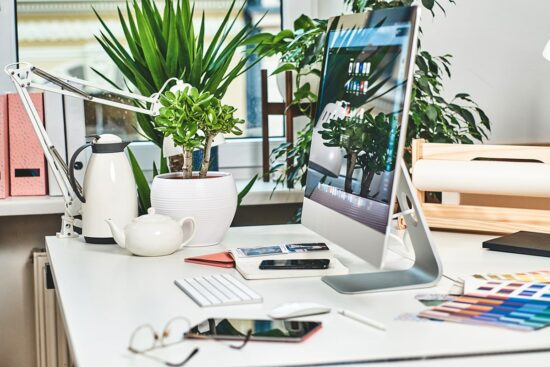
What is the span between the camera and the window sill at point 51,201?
2.24 meters

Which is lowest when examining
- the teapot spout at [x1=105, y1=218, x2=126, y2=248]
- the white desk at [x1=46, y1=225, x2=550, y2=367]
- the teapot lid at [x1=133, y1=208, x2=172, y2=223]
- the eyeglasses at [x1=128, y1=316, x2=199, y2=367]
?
the white desk at [x1=46, y1=225, x2=550, y2=367]

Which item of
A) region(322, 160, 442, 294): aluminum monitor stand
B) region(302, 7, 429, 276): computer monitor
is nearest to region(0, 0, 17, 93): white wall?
region(302, 7, 429, 276): computer monitor

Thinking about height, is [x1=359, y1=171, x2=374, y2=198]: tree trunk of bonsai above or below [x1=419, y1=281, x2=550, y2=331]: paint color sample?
above

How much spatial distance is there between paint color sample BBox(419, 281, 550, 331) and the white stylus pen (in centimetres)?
9

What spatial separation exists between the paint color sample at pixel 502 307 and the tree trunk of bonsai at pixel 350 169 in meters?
0.25

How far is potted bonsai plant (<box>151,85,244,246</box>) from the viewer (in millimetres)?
1699

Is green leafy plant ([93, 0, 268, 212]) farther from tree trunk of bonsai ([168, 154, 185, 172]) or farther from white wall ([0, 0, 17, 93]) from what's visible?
white wall ([0, 0, 17, 93])

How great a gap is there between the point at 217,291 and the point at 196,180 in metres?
0.45

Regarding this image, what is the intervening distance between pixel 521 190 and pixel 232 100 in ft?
4.20

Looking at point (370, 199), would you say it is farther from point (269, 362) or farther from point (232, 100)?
point (232, 100)

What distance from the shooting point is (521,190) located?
176 centimetres

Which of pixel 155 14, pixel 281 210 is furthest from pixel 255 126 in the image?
pixel 155 14

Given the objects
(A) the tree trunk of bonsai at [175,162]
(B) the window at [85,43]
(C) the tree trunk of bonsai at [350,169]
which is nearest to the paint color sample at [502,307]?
(C) the tree trunk of bonsai at [350,169]

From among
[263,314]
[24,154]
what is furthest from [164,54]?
[263,314]
